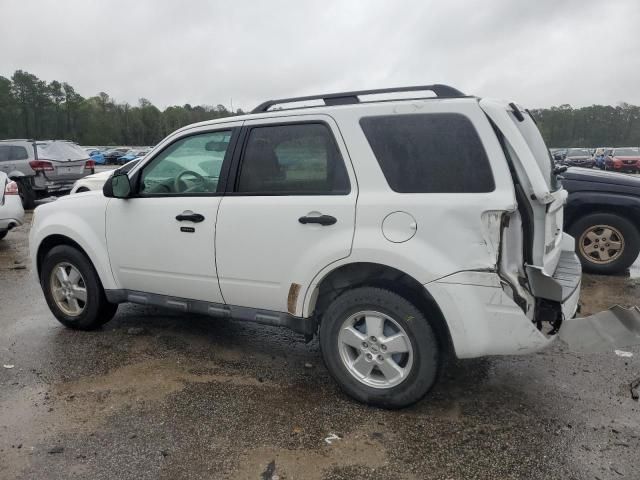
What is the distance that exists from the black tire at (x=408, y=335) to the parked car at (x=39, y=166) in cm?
1150

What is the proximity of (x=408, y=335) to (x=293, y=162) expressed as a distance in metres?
1.36

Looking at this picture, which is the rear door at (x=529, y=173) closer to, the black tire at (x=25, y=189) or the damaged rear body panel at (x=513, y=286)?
the damaged rear body panel at (x=513, y=286)

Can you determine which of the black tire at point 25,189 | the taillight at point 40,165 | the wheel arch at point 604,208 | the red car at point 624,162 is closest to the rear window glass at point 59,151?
the taillight at point 40,165

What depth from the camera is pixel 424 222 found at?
2977 millimetres

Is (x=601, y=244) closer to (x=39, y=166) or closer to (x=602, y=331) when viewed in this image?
(x=602, y=331)

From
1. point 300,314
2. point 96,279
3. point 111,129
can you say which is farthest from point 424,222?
point 111,129

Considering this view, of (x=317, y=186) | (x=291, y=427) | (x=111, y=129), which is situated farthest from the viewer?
(x=111, y=129)

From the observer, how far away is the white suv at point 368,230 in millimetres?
2920

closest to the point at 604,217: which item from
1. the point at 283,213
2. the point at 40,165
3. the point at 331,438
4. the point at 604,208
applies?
the point at 604,208

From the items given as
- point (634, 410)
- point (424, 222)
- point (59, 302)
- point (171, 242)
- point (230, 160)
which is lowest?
point (634, 410)

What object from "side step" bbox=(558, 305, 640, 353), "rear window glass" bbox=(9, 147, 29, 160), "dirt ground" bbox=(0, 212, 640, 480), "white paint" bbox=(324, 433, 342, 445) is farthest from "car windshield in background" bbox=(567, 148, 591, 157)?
"white paint" bbox=(324, 433, 342, 445)

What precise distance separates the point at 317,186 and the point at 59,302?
A: 2866 mm

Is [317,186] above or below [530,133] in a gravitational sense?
below

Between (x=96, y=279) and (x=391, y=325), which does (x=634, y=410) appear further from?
(x=96, y=279)
